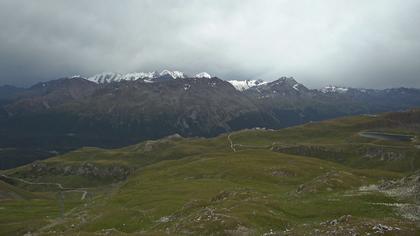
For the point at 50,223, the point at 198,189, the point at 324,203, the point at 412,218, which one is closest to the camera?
the point at 412,218

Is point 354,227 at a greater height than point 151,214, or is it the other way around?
point 354,227

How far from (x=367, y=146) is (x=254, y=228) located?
5672 inches

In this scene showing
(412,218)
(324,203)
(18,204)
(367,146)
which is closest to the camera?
(412,218)

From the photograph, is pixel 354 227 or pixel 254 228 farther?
pixel 254 228

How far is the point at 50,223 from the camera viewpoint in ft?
315

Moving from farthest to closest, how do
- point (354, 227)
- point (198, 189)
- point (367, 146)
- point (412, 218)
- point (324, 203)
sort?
point (367, 146) < point (198, 189) < point (324, 203) < point (412, 218) < point (354, 227)

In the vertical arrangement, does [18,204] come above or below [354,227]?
below

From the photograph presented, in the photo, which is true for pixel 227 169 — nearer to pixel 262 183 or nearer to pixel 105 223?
pixel 262 183

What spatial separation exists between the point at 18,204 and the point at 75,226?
6651cm

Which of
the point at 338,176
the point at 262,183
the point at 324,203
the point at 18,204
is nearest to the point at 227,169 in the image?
the point at 262,183

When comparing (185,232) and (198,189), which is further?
(198,189)

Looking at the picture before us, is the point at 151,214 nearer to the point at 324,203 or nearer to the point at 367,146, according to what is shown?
the point at 324,203

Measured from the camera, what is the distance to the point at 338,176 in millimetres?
101562

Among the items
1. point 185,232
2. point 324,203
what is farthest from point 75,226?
point 324,203
